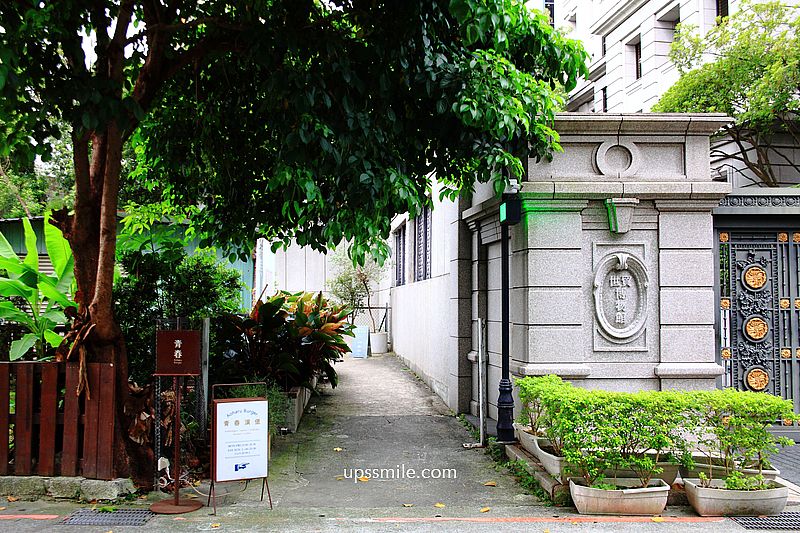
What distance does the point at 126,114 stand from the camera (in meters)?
6.87

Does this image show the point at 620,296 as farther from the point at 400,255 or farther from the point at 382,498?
the point at 400,255

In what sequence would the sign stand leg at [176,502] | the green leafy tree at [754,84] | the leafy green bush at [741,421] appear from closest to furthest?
the leafy green bush at [741,421], the sign stand leg at [176,502], the green leafy tree at [754,84]

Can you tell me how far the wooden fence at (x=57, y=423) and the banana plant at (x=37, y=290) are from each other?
83cm

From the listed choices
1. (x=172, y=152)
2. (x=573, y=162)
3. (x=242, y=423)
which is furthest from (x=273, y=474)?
(x=573, y=162)

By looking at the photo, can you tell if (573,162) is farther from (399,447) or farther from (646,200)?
(399,447)

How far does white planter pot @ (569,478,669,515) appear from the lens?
6793mm

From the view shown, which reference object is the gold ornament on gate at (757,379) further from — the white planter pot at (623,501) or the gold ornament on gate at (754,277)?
the white planter pot at (623,501)

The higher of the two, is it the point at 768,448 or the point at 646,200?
the point at 646,200

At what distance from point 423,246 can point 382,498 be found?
34.7 feet

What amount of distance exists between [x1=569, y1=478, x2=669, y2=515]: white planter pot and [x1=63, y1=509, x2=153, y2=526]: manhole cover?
171 inches

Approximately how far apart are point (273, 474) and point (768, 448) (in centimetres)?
558

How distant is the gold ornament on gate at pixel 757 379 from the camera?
9.75m

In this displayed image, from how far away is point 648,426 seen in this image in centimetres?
680

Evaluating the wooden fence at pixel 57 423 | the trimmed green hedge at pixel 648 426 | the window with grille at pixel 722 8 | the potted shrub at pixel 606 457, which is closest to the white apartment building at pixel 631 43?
the window with grille at pixel 722 8
